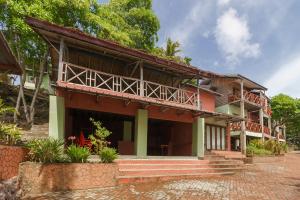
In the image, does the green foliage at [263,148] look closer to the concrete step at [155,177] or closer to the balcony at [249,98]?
the balcony at [249,98]

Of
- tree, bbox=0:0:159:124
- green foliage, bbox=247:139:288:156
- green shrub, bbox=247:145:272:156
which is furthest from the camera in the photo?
green foliage, bbox=247:139:288:156

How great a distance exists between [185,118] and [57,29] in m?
9.35

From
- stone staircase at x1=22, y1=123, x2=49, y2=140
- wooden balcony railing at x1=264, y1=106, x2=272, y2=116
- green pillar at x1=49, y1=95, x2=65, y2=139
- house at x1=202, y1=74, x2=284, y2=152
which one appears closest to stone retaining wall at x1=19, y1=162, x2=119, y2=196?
green pillar at x1=49, y1=95, x2=65, y2=139

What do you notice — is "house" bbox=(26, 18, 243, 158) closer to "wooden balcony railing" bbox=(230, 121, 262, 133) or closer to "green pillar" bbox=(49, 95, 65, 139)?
"green pillar" bbox=(49, 95, 65, 139)

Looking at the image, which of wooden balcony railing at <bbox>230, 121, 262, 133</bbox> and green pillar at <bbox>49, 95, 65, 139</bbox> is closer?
green pillar at <bbox>49, 95, 65, 139</bbox>

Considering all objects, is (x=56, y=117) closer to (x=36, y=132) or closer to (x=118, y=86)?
(x=118, y=86)

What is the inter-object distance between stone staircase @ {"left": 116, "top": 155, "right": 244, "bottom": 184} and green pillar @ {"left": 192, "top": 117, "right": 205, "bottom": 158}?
3.07ft

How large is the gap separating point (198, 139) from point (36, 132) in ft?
33.7

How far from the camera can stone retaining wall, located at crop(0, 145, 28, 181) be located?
25.3ft

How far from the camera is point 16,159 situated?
868cm

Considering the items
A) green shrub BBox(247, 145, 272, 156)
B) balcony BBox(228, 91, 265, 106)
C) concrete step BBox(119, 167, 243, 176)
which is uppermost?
balcony BBox(228, 91, 265, 106)

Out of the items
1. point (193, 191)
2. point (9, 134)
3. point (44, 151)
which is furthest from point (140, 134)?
point (9, 134)

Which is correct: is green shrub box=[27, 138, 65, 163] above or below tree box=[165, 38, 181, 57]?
below

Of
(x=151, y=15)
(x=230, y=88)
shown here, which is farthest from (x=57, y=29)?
(x=230, y=88)
